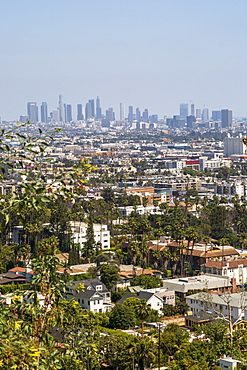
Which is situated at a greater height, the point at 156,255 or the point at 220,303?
the point at 156,255

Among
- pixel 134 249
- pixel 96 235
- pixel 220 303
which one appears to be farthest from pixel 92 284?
pixel 96 235

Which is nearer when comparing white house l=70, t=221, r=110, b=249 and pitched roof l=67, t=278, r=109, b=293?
pitched roof l=67, t=278, r=109, b=293

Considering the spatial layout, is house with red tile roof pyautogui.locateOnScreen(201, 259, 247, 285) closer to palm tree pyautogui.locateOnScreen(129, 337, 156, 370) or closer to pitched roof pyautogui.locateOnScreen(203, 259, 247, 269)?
pitched roof pyautogui.locateOnScreen(203, 259, 247, 269)

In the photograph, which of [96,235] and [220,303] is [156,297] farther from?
[96,235]

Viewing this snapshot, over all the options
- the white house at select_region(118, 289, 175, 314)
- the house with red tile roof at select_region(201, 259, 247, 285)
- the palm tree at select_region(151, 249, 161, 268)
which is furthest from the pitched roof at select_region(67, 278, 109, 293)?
the house with red tile roof at select_region(201, 259, 247, 285)

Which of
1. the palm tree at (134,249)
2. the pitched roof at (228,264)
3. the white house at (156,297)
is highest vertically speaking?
the palm tree at (134,249)

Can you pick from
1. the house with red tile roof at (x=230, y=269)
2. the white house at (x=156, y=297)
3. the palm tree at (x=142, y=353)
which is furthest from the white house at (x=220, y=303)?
the house with red tile roof at (x=230, y=269)

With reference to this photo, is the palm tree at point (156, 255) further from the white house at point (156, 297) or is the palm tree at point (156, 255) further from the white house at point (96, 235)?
the white house at point (156, 297)

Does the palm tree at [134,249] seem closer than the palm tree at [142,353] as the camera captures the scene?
No

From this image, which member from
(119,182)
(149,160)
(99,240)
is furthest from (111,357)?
(149,160)

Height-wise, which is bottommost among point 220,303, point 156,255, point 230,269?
point 230,269

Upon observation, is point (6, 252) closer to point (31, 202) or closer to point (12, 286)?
point (12, 286)
